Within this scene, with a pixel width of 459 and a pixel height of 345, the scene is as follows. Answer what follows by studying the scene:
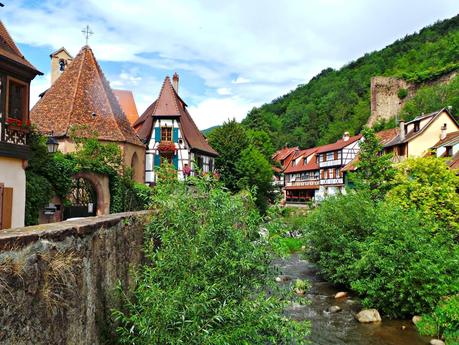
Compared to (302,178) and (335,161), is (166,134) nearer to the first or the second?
(335,161)

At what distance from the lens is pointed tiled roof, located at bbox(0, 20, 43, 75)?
12.1 metres

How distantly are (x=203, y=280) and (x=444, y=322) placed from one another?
1033 centimetres

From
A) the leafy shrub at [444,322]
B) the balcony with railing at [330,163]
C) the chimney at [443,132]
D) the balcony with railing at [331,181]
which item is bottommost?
the leafy shrub at [444,322]

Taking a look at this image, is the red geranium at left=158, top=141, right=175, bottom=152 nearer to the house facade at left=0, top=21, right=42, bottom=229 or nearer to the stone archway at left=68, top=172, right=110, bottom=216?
the stone archway at left=68, top=172, right=110, bottom=216

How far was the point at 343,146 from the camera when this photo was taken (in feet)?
173

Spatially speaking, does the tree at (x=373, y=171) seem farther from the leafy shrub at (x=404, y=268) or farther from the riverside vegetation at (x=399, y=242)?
the leafy shrub at (x=404, y=268)

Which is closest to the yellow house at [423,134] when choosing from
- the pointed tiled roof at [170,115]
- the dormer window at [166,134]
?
the pointed tiled roof at [170,115]

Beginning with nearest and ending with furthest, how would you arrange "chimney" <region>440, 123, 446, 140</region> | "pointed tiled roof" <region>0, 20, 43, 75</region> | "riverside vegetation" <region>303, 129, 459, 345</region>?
"pointed tiled roof" <region>0, 20, 43, 75</region> → "riverside vegetation" <region>303, 129, 459, 345</region> → "chimney" <region>440, 123, 446, 140</region>

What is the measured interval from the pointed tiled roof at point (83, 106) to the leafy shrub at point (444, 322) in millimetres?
16856

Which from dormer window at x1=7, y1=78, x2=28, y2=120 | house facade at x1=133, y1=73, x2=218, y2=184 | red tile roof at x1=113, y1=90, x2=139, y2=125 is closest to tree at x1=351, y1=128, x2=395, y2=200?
house facade at x1=133, y1=73, x2=218, y2=184

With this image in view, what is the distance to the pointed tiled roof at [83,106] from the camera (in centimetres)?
2203

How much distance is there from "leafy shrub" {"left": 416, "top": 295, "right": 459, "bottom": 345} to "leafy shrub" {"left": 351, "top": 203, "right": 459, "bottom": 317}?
61cm

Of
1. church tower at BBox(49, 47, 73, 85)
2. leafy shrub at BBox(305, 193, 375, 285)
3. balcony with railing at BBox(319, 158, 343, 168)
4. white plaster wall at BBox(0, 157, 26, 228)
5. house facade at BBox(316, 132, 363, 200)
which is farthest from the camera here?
balcony with railing at BBox(319, 158, 343, 168)

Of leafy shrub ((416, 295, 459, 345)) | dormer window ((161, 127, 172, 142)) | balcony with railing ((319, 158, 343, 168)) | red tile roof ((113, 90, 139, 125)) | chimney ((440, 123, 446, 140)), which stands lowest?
leafy shrub ((416, 295, 459, 345))
